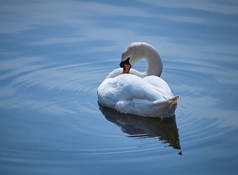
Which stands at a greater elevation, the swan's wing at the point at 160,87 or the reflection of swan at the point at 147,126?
the swan's wing at the point at 160,87

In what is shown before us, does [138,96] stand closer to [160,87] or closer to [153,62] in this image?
[160,87]

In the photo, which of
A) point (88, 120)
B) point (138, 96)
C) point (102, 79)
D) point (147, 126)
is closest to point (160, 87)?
point (138, 96)

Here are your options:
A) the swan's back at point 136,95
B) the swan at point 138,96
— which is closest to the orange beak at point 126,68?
the swan at point 138,96

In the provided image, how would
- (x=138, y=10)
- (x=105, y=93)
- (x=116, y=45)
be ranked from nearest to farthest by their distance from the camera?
(x=105, y=93) → (x=116, y=45) → (x=138, y=10)

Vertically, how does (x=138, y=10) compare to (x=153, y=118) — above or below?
above

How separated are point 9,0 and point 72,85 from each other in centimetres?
547

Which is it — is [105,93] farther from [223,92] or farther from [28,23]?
[28,23]

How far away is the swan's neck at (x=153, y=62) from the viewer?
28.9ft

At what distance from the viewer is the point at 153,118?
760cm

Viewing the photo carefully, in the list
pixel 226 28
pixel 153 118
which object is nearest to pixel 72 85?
pixel 153 118

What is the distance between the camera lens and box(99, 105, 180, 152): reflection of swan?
6.96 metres

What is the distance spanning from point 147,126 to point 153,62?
1.82m

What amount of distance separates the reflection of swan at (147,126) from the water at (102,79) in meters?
0.02

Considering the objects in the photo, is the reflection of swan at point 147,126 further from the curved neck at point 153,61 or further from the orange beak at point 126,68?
the curved neck at point 153,61
